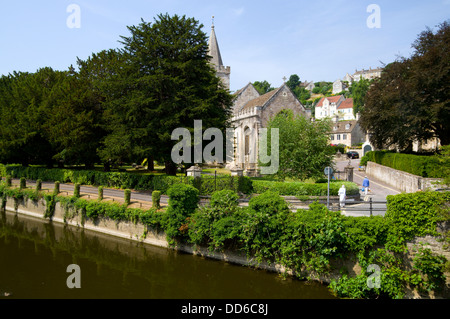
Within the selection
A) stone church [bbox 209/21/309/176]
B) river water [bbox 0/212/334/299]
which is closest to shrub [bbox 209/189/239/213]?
river water [bbox 0/212/334/299]

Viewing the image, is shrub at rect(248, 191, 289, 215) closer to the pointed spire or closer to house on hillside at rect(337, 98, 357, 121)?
the pointed spire

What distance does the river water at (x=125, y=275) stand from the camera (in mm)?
11109

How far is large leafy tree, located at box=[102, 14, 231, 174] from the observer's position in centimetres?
2131

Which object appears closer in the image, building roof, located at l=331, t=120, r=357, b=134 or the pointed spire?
the pointed spire

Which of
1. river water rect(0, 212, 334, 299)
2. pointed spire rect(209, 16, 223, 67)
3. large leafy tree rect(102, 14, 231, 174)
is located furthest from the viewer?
pointed spire rect(209, 16, 223, 67)

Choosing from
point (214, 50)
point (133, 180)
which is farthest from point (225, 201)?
point (214, 50)

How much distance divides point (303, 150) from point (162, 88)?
11331 millimetres

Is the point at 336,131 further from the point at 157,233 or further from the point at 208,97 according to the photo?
the point at 157,233

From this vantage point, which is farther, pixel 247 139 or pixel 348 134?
pixel 348 134

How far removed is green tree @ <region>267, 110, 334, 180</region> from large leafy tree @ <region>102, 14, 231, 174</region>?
540cm

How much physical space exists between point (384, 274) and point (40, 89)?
123 ft

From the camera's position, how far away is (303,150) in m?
22.0

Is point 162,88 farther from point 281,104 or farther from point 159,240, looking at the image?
point 281,104
